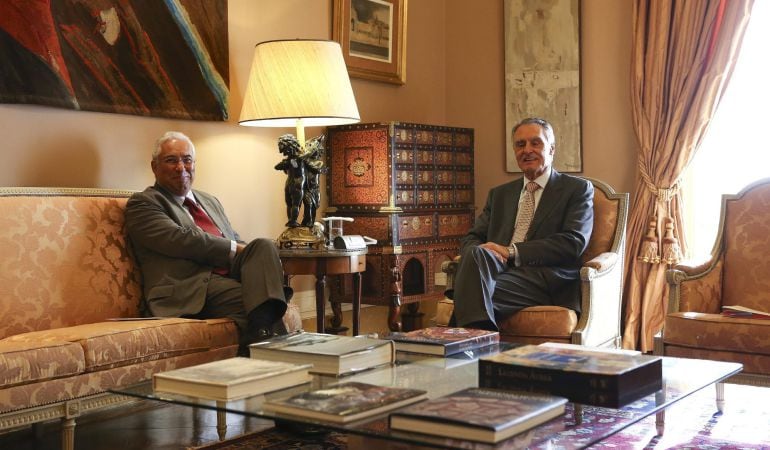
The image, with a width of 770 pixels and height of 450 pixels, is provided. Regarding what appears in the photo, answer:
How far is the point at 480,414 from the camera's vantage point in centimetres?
200

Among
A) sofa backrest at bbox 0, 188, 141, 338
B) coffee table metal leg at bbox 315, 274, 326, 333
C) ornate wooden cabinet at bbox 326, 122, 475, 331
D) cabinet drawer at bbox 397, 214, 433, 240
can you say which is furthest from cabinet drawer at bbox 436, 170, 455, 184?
sofa backrest at bbox 0, 188, 141, 338

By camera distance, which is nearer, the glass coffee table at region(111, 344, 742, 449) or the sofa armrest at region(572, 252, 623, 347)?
the glass coffee table at region(111, 344, 742, 449)

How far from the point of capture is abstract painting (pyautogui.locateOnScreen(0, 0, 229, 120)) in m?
3.98

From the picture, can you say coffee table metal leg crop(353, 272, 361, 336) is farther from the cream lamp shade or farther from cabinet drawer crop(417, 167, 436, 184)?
cabinet drawer crop(417, 167, 436, 184)

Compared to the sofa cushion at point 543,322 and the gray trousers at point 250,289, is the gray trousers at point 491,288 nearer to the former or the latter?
the sofa cushion at point 543,322

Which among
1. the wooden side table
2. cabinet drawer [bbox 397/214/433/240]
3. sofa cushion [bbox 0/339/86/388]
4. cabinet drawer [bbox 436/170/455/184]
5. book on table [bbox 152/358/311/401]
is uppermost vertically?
cabinet drawer [bbox 436/170/455/184]

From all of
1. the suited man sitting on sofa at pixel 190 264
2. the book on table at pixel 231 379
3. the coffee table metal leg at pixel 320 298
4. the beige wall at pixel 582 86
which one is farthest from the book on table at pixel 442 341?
the beige wall at pixel 582 86

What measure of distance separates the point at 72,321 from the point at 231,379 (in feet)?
5.46

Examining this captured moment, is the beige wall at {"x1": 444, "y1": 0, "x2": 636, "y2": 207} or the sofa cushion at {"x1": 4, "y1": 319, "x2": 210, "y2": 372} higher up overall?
the beige wall at {"x1": 444, "y1": 0, "x2": 636, "y2": 207}

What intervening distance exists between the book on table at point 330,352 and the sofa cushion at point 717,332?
155cm

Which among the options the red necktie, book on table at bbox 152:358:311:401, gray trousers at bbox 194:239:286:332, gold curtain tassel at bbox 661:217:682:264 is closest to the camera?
book on table at bbox 152:358:311:401

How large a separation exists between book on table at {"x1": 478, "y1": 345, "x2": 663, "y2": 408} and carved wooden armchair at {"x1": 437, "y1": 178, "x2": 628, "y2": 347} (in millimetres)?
1478

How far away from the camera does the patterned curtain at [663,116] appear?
17.7 ft

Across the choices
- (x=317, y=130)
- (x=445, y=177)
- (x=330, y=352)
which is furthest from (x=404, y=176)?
(x=330, y=352)
